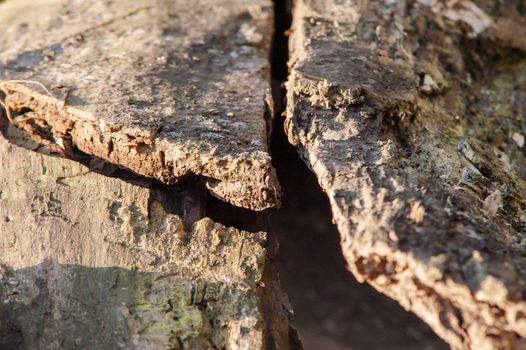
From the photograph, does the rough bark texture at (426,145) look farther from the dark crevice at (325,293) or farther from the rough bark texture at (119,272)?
the dark crevice at (325,293)

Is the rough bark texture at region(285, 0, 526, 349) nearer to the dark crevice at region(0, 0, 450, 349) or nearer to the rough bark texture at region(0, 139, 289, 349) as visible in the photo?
the rough bark texture at region(0, 139, 289, 349)

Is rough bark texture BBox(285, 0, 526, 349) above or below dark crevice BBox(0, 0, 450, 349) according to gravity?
above

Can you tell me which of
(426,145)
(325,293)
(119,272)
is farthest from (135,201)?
(325,293)

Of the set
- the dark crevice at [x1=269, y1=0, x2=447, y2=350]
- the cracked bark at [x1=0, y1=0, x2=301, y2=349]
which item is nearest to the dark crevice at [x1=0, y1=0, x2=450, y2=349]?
the dark crevice at [x1=269, y1=0, x2=447, y2=350]

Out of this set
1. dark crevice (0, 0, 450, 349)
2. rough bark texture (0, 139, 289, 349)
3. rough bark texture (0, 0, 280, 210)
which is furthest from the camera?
dark crevice (0, 0, 450, 349)

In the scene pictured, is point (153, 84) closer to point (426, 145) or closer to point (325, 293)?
point (426, 145)

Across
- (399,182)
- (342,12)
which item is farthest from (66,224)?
(342,12)

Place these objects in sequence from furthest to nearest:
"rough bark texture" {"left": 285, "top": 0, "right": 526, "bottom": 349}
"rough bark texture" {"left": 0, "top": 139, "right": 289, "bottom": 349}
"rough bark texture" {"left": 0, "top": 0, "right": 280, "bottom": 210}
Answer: "rough bark texture" {"left": 0, "top": 0, "right": 280, "bottom": 210} < "rough bark texture" {"left": 0, "top": 139, "right": 289, "bottom": 349} < "rough bark texture" {"left": 285, "top": 0, "right": 526, "bottom": 349}
